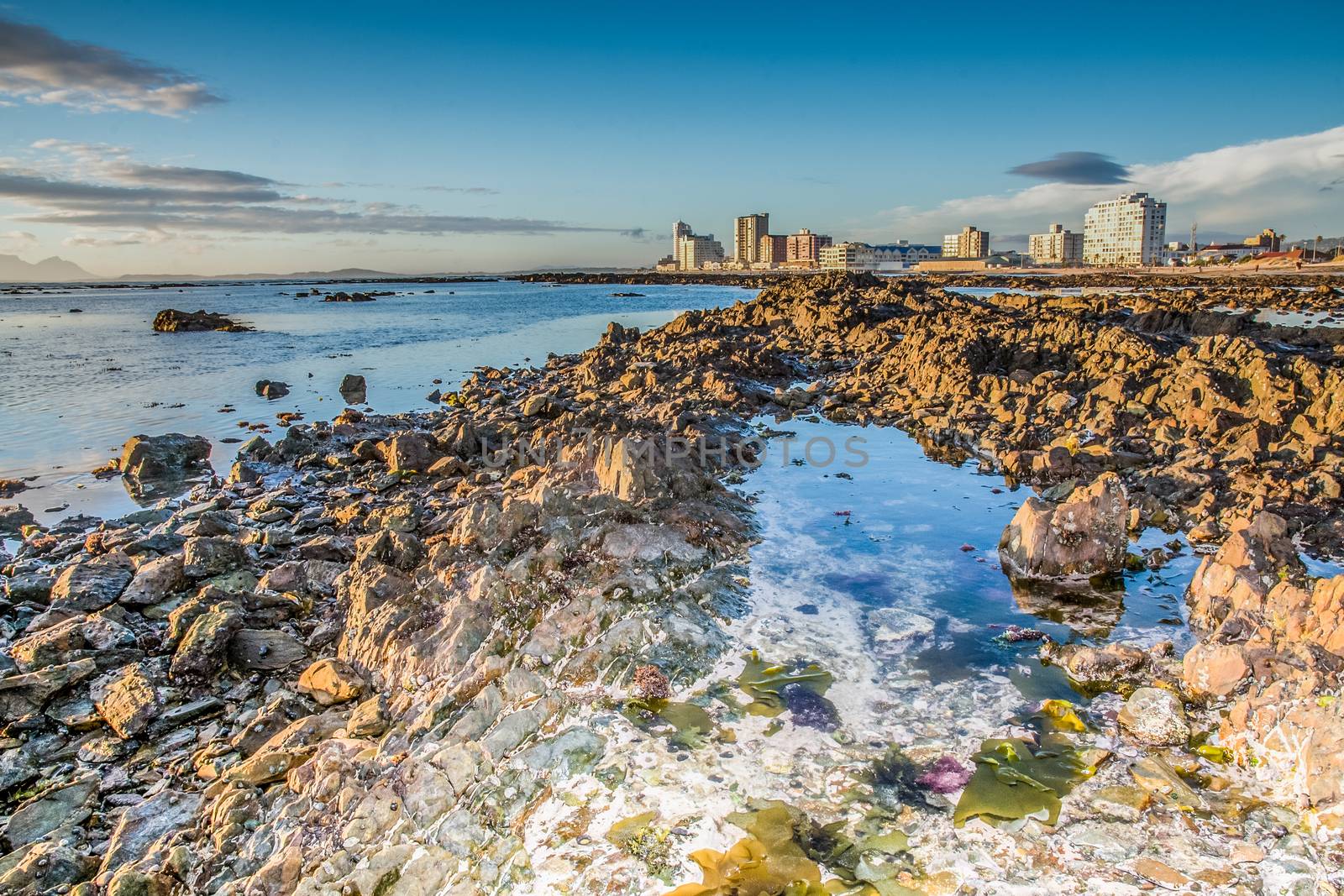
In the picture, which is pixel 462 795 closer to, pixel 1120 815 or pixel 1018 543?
pixel 1120 815

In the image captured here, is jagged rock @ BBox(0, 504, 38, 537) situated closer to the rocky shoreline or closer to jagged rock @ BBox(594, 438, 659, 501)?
the rocky shoreline

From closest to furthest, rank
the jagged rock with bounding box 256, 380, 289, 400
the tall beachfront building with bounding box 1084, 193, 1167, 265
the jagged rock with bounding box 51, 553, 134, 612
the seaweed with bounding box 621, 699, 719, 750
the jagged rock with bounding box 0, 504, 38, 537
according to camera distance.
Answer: the seaweed with bounding box 621, 699, 719, 750 < the jagged rock with bounding box 51, 553, 134, 612 < the jagged rock with bounding box 0, 504, 38, 537 < the jagged rock with bounding box 256, 380, 289, 400 < the tall beachfront building with bounding box 1084, 193, 1167, 265

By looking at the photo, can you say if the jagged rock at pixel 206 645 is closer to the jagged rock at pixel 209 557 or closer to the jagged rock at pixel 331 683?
the jagged rock at pixel 331 683

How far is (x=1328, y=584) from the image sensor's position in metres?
5.97

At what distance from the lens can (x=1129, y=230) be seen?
17388 cm

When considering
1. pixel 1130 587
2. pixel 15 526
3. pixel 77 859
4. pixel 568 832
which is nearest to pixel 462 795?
pixel 568 832

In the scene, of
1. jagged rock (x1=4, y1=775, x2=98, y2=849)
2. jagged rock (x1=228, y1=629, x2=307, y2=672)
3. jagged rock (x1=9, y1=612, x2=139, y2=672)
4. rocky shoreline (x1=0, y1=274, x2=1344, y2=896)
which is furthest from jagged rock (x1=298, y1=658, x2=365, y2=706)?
jagged rock (x1=9, y1=612, x2=139, y2=672)

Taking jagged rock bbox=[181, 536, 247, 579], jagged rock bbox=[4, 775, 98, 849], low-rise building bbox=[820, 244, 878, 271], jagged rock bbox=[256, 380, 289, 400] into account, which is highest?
low-rise building bbox=[820, 244, 878, 271]

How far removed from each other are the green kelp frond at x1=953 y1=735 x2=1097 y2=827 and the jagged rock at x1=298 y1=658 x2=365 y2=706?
202 inches

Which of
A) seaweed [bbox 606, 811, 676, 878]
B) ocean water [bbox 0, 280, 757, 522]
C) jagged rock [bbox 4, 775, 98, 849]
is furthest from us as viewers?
ocean water [bbox 0, 280, 757, 522]

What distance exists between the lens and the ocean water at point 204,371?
634 inches

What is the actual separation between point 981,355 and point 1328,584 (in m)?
15.3

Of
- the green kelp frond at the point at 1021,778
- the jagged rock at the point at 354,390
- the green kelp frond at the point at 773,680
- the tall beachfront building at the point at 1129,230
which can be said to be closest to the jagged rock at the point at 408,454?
A: the green kelp frond at the point at 773,680

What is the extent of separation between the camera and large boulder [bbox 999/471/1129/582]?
8297 mm
